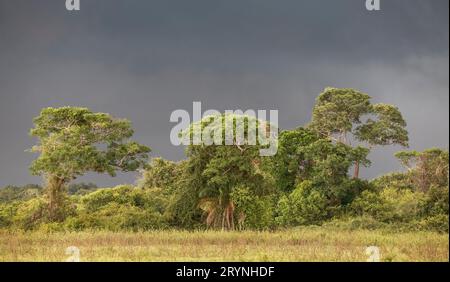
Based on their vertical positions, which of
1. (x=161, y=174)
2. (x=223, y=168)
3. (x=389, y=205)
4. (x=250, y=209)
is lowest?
(x=389, y=205)

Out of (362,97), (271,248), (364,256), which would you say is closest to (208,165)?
(271,248)

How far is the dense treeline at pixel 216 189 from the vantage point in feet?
90.7

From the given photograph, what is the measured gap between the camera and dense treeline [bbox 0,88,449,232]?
27641 millimetres

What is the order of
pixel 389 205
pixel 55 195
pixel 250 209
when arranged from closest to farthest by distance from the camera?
pixel 250 209 < pixel 55 195 < pixel 389 205

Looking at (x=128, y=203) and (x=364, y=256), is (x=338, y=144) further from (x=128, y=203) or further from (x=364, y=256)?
(x=364, y=256)

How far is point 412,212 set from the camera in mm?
29750

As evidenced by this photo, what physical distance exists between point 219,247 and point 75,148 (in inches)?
480

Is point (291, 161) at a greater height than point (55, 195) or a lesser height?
greater

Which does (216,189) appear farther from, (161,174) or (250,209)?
(161,174)

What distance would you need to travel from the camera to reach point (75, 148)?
28.6 m

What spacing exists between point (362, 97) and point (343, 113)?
1457 millimetres

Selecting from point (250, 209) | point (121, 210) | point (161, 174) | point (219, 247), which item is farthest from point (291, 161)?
point (219, 247)

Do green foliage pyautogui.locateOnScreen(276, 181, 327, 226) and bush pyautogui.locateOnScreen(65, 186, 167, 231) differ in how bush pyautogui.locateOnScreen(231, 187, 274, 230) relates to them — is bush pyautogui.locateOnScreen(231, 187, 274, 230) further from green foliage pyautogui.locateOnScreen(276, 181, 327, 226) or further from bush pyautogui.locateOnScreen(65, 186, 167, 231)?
green foliage pyautogui.locateOnScreen(276, 181, 327, 226)

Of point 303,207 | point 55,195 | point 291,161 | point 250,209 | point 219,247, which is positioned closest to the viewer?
point 219,247
